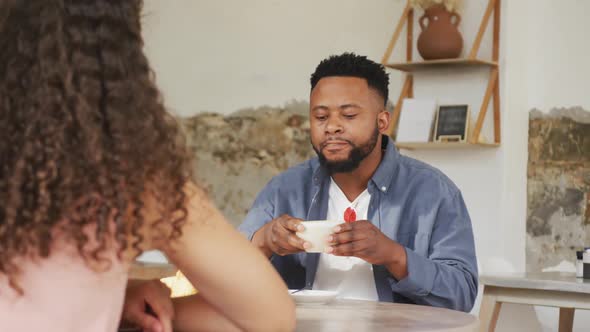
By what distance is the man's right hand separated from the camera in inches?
78.7

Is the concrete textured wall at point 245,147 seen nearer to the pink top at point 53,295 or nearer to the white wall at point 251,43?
the white wall at point 251,43

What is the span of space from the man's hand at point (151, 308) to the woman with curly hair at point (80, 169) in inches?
9.3

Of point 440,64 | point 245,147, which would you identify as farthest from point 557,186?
point 245,147

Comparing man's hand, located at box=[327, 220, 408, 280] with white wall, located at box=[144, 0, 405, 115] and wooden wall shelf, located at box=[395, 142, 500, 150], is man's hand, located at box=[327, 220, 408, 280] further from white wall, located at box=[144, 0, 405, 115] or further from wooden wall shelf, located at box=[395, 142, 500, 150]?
white wall, located at box=[144, 0, 405, 115]

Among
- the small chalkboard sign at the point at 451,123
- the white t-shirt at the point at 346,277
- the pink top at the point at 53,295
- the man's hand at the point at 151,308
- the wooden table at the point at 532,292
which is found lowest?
the wooden table at the point at 532,292

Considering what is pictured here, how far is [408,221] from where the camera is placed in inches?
95.3

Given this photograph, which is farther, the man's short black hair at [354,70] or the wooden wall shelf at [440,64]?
the wooden wall shelf at [440,64]

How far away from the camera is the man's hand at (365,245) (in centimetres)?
199

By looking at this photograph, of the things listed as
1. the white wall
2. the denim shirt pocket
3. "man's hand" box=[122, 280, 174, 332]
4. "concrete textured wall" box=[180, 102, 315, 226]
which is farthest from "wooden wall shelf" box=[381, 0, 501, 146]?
"man's hand" box=[122, 280, 174, 332]

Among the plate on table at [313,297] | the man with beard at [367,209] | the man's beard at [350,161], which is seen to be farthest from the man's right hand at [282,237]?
the man's beard at [350,161]

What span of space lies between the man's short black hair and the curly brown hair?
5.16 ft

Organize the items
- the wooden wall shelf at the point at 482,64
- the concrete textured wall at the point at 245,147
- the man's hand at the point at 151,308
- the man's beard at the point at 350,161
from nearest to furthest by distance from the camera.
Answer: the man's hand at the point at 151,308 → the man's beard at the point at 350,161 → the wooden wall shelf at the point at 482,64 → the concrete textured wall at the point at 245,147

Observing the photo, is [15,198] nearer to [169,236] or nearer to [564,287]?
[169,236]

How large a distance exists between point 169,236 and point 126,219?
0.06 m
